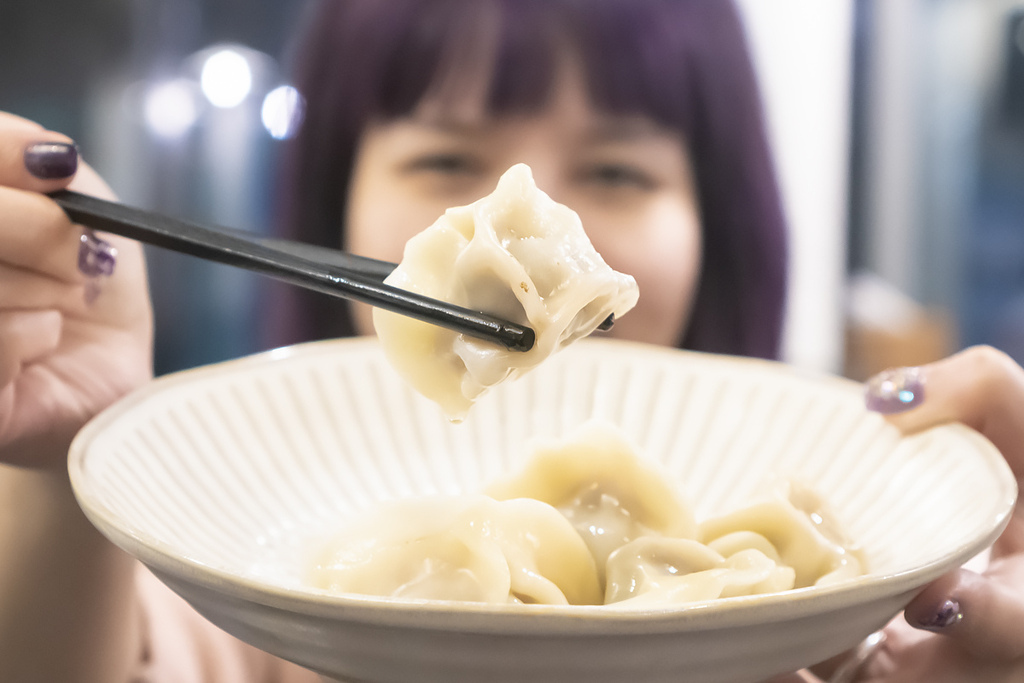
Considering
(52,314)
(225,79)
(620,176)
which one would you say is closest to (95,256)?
(52,314)

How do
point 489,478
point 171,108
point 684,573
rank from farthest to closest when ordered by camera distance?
point 171,108 → point 489,478 → point 684,573

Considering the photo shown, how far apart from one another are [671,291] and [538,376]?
71 cm

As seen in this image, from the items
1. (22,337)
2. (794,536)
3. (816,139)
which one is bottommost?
(794,536)

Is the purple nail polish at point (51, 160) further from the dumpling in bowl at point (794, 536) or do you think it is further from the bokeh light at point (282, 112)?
the bokeh light at point (282, 112)

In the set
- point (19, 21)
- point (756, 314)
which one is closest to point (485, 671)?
point (756, 314)

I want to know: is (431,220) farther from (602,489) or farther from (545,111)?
(602,489)

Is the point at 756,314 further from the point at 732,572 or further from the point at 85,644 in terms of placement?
the point at 85,644

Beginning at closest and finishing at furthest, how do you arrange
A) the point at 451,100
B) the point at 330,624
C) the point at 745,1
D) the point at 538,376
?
1. the point at 330,624
2. the point at 538,376
3. the point at 451,100
4. the point at 745,1

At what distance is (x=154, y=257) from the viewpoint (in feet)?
14.3

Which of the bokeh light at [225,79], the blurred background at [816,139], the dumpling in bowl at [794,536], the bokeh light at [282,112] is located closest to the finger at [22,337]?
the dumpling in bowl at [794,536]

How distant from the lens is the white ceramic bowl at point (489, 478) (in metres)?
0.61

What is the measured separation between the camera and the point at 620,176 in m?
2.03

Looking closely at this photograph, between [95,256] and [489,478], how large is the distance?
2.21 feet

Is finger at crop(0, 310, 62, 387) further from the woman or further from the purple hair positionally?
the purple hair
